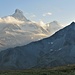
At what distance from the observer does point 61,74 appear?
45875 millimetres

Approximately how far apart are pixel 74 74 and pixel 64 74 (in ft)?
6.19

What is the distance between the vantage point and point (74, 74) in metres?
44.3

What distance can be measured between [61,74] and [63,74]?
40 centimetres

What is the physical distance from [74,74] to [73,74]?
0.28m

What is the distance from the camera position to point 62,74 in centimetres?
4578

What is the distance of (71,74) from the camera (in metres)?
44.8

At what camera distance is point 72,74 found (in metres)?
44.8

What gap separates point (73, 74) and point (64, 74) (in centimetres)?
164

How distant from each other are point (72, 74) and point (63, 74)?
5.40 ft

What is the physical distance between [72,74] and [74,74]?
518 mm

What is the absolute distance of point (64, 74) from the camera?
45438 millimetres

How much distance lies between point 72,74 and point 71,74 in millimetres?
172
